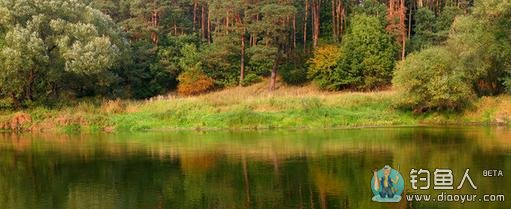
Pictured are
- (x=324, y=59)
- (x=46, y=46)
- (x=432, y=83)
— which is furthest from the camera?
(x=324, y=59)

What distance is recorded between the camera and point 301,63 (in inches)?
2630

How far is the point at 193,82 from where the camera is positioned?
214 ft

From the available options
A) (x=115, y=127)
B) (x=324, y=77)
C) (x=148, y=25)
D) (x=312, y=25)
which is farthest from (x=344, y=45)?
(x=115, y=127)

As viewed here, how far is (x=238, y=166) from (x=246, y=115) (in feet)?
60.2

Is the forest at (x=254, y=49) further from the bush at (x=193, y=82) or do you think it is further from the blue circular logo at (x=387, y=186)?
the blue circular logo at (x=387, y=186)

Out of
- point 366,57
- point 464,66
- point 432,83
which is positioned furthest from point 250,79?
point 432,83

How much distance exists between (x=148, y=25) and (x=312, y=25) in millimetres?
19497

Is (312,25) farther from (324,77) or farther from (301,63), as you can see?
(324,77)

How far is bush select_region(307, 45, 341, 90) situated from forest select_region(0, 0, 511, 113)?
→ 13 centimetres

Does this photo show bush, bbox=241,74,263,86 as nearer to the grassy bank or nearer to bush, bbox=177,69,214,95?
bush, bbox=177,69,214,95

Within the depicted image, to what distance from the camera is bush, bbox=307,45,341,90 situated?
61.4 meters

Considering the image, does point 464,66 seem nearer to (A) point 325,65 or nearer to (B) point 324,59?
(A) point 325,65

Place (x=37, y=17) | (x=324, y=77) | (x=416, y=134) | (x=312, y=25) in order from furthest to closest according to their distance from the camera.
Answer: (x=312, y=25)
(x=324, y=77)
(x=37, y=17)
(x=416, y=134)

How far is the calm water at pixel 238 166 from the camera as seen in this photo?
62.3ft
